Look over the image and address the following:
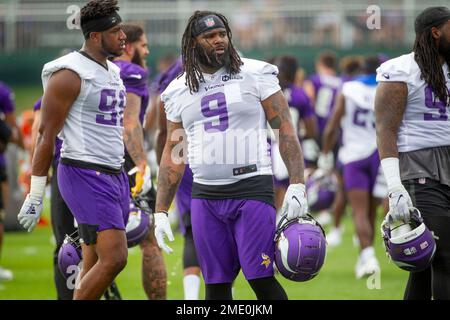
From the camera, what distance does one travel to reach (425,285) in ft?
20.3

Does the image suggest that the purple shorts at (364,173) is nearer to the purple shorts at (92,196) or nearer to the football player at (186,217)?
the football player at (186,217)

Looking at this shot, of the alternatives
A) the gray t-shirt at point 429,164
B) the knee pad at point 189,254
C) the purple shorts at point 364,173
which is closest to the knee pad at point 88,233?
the knee pad at point 189,254

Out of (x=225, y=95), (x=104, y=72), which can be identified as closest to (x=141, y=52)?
(x=104, y=72)

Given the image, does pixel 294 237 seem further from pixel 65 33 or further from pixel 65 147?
pixel 65 33

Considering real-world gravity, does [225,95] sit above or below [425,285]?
above

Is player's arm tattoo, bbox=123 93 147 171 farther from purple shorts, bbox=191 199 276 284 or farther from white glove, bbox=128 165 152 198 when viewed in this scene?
purple shorts, bbox=191 199 276 284

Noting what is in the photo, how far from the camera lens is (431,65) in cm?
607

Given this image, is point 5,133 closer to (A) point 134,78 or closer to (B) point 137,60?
(B) point 137,60

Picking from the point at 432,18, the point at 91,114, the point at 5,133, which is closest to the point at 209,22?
the point at 91,114

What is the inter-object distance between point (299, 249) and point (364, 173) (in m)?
5.01

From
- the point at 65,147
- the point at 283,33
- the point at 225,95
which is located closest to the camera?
the point at 225,95

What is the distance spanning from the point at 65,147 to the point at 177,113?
0.79 metres

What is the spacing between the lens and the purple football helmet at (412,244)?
5781 mm
